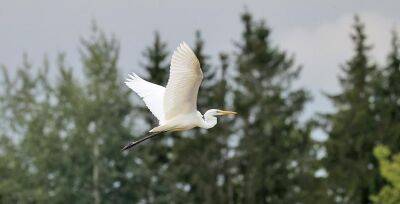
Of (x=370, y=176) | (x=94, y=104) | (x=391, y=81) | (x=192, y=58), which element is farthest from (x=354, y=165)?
(x=192, y=58)

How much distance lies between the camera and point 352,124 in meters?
40.8

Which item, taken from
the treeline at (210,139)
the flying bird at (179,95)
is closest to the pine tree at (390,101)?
the treeline at (210,139)

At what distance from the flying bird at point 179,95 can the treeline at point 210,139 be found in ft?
72.5

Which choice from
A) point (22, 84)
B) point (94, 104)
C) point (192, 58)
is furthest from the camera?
point (22, 84)

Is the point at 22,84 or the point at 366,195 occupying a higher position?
the point at 22,84

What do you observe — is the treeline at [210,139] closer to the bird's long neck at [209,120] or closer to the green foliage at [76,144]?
the green foliage at [76,144]

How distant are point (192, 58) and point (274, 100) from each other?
28.4 metres

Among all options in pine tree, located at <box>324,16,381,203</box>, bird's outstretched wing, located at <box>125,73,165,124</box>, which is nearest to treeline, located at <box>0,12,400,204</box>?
pine tree, located at <box>324,16,381,203</box>

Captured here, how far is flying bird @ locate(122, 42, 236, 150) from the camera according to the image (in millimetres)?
16391

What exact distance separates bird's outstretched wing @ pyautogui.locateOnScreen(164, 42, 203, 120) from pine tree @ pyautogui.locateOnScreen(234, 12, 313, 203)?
24.4 metres

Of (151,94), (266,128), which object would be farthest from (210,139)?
(151,94)

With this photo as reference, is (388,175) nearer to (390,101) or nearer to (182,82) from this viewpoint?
(390,101)

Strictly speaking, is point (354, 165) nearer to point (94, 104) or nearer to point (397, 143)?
point (397, 143)

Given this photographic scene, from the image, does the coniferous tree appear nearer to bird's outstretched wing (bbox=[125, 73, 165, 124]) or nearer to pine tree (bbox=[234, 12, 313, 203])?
pine tree (bbox=[234, 12, 313, 203])
